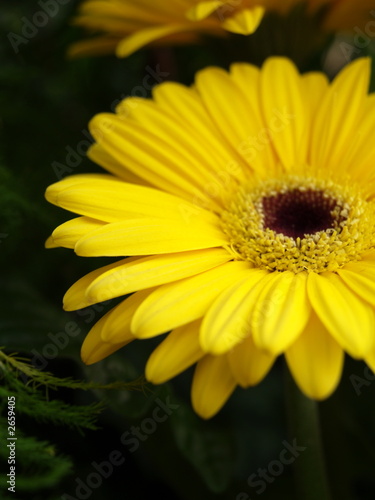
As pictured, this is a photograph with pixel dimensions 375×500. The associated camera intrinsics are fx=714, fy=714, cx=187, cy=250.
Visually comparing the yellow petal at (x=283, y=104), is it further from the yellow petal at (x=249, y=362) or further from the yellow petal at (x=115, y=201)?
the yellow petal at (x=249, y=362)

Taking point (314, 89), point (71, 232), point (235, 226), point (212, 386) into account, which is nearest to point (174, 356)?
point (212, 386)

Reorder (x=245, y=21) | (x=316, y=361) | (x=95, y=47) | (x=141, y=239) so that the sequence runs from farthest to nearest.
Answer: (x=95, y=47), (x=245, y=21), (x=141, y=239), (x=316, y=361)

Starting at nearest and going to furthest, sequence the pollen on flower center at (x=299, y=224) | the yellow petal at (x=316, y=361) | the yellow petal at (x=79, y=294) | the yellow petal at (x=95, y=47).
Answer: the yellow petal at (x=316, y=361) < the yellow petal at (x=79, y=294) < the pollen on flower center at (x=299, y=224) < the yellow petal at (x=95, y=47)

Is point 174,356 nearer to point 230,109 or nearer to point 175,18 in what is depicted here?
point 230,109

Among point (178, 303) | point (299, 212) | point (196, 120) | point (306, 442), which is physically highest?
point (196, 120)

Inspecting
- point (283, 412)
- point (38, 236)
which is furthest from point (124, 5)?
point (283, 412)

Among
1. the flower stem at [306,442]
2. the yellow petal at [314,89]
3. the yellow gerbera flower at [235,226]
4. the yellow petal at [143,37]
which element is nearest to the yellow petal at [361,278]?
the yellow gerbera flower at [235,226]

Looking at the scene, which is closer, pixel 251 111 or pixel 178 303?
pixel 178 303

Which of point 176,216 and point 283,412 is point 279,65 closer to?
point 176,216
